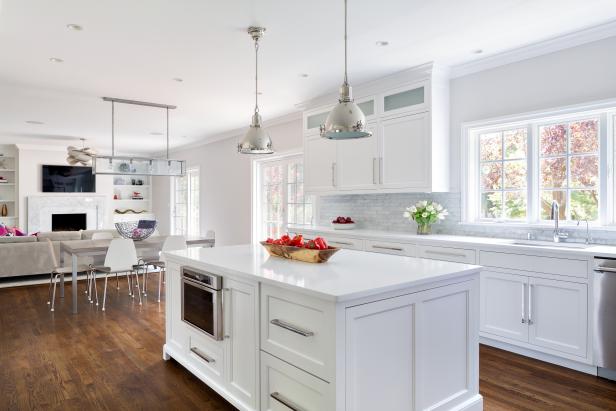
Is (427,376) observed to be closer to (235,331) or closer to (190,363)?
(235,331)

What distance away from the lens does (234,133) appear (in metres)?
7.62

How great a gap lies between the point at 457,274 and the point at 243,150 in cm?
182

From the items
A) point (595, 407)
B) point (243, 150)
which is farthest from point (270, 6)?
point (595, 407)

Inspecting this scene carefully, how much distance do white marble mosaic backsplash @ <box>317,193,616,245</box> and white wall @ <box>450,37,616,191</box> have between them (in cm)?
32

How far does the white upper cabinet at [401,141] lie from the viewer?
412cm

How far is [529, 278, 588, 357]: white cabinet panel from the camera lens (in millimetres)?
3006

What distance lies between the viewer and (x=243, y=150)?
3262mm

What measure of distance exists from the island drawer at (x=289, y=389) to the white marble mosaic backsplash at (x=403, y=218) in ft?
8.90

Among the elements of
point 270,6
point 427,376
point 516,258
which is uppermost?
point 270,6

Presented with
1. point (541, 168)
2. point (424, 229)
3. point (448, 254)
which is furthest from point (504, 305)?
point (541, 168)

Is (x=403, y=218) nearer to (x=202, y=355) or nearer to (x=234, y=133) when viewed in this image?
(x=202, y=355)

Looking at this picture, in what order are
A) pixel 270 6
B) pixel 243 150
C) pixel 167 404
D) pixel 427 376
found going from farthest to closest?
pixel 243 150, pixel 270 6, pixel 167 404, pixel 427 376

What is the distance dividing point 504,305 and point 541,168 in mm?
1319

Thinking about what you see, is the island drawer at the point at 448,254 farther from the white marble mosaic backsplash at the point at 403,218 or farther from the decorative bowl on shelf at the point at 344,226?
the decorative bowl on shelf at the point at 344,226
